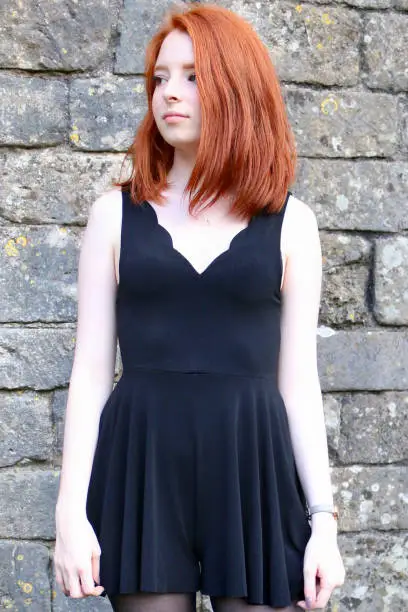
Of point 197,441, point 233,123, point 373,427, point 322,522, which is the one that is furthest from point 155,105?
point 373,427

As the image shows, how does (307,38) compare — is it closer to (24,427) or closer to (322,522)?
(24,427)

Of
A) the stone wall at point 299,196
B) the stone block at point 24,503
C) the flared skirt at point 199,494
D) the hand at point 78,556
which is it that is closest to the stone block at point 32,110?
the stone wall at point 299,196

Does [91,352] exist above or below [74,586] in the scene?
above

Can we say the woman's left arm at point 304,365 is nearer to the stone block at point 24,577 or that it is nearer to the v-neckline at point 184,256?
the v-neckline at point 184,256

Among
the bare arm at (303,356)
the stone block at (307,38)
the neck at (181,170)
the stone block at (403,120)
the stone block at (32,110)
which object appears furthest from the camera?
the stone block at (403,120)

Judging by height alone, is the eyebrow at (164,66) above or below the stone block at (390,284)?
above

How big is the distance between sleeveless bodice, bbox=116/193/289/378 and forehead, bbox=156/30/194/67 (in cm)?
35

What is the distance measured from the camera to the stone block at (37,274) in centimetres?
321

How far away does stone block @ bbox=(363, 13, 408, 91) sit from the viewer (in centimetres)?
341

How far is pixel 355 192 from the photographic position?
134 inches

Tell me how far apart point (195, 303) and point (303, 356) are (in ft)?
0.90

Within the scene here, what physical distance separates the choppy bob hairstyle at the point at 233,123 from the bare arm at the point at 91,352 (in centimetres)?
13

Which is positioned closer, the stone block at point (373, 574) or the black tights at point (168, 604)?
the black tights at point (168, 604)

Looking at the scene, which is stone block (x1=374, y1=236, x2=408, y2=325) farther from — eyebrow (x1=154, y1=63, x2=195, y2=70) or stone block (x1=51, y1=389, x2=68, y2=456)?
eyebrow (x1=154, y1=63, x2=195, y2=70)
